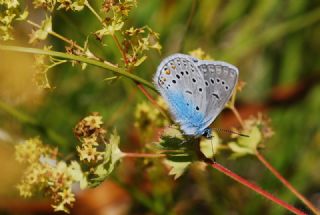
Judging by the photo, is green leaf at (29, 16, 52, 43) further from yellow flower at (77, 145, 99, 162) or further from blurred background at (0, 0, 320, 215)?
blurred background at (0, 0, 320, 215)

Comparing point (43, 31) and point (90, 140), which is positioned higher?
point (43, 31)

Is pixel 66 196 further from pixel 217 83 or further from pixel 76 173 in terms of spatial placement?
pixel 217 83

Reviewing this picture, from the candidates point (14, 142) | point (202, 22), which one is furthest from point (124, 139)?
point (14, 142)

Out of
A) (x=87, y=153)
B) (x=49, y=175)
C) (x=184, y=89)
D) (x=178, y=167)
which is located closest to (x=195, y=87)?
(x=184, y=89)

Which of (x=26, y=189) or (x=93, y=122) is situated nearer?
(x=93, y=122)

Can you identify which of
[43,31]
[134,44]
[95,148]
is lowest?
[95,148]

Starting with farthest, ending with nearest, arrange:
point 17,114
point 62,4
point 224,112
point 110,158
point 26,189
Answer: point 224,112 < point 17,114 < point 26,189 < point 110,158 < point 62,4

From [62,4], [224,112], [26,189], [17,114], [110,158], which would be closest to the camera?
[62,4]

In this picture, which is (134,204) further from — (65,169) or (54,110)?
(65,169)
